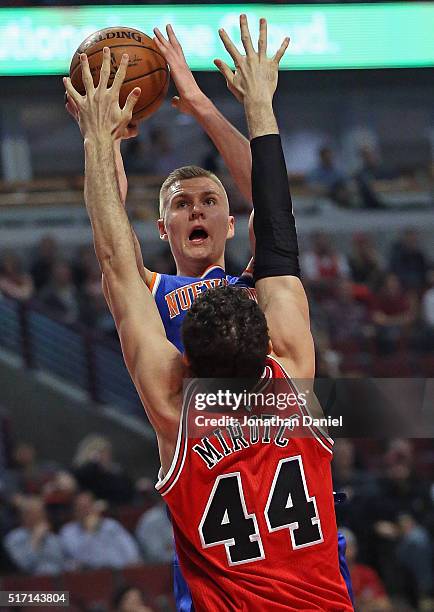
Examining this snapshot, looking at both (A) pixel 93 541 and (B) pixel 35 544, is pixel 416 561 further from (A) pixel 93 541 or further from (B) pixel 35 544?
(B) pixel 35 544

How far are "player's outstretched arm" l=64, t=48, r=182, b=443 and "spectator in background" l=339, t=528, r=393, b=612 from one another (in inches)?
212

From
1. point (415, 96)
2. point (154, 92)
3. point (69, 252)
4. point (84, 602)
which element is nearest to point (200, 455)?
point (154, 92)

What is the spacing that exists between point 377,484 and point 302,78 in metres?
4.56

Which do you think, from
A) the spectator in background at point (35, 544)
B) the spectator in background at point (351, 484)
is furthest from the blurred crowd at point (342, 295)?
the spectator in background at point (35, 544)

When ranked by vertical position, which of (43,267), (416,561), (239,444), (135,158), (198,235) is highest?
(198,235)

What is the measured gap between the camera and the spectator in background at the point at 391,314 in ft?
37.4

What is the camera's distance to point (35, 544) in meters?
8.23

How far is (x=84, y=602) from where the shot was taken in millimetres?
7938

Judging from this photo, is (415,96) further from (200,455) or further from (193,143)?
(200,455)

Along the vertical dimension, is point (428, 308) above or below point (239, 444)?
below

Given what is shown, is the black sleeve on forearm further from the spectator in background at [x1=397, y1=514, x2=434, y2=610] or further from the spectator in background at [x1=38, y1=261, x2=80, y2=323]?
the spectator in background at [x1=38, y1=261, x2=80, y2=323]

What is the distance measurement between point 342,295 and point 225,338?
29.8 feet

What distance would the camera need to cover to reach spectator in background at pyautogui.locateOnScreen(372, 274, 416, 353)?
11.4 m

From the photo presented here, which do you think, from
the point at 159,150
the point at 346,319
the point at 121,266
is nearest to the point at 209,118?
the point at 121,266
